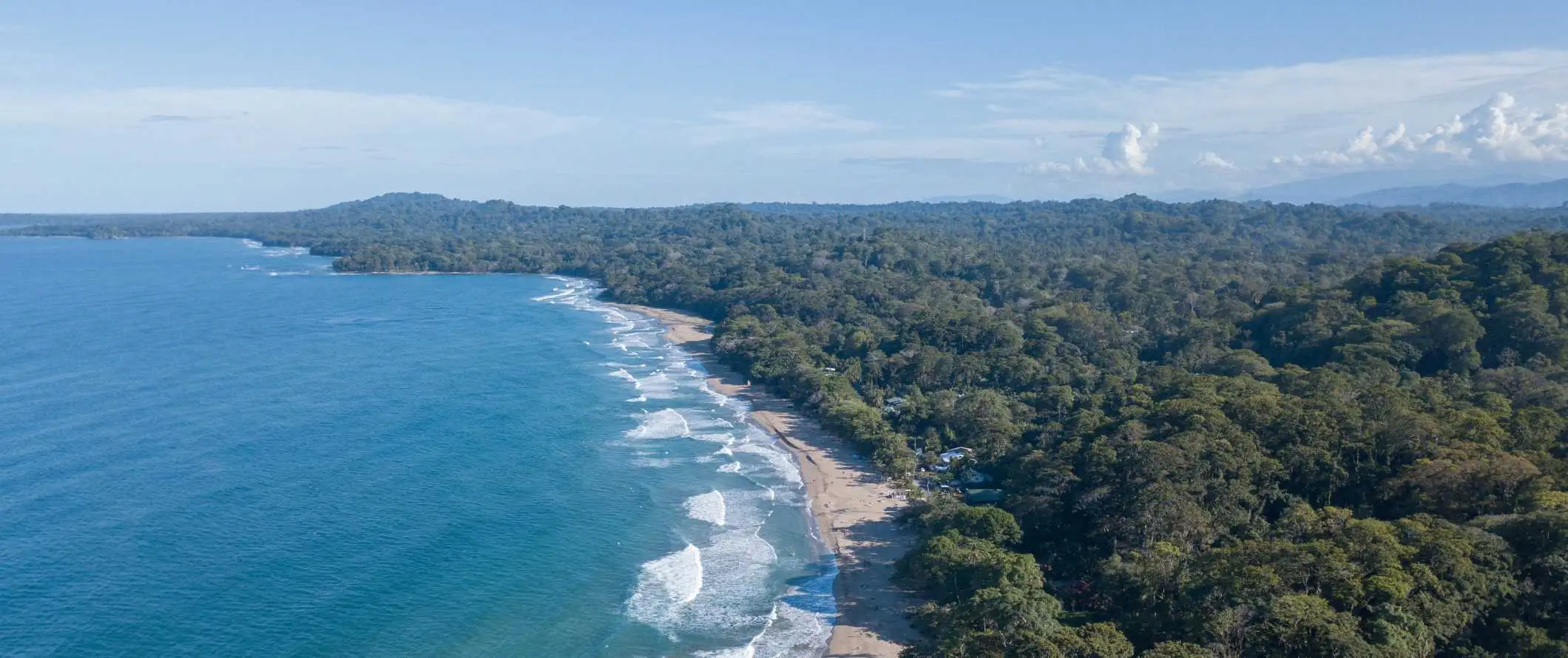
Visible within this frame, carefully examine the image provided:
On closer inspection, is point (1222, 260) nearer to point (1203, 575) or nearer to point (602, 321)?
point (602, 321)

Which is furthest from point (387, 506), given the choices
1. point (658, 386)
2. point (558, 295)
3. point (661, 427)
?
point (558, 295)

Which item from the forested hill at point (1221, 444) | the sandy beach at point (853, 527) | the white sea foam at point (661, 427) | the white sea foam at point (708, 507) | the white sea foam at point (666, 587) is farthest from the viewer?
the white sea foam at point (661, 427)

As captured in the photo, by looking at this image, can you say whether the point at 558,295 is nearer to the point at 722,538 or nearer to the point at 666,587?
the point at 722,538

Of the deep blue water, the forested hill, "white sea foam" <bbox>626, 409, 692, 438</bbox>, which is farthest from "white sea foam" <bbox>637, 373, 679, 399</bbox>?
the forested hill

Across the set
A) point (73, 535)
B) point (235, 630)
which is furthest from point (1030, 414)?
point (73, 535)

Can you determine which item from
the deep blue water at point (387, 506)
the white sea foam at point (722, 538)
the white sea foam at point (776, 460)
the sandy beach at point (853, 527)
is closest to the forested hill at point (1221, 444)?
the sandy beach at point (853, 527)

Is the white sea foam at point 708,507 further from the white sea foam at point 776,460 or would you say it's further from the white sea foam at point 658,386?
the white sea foam at point 658,386
